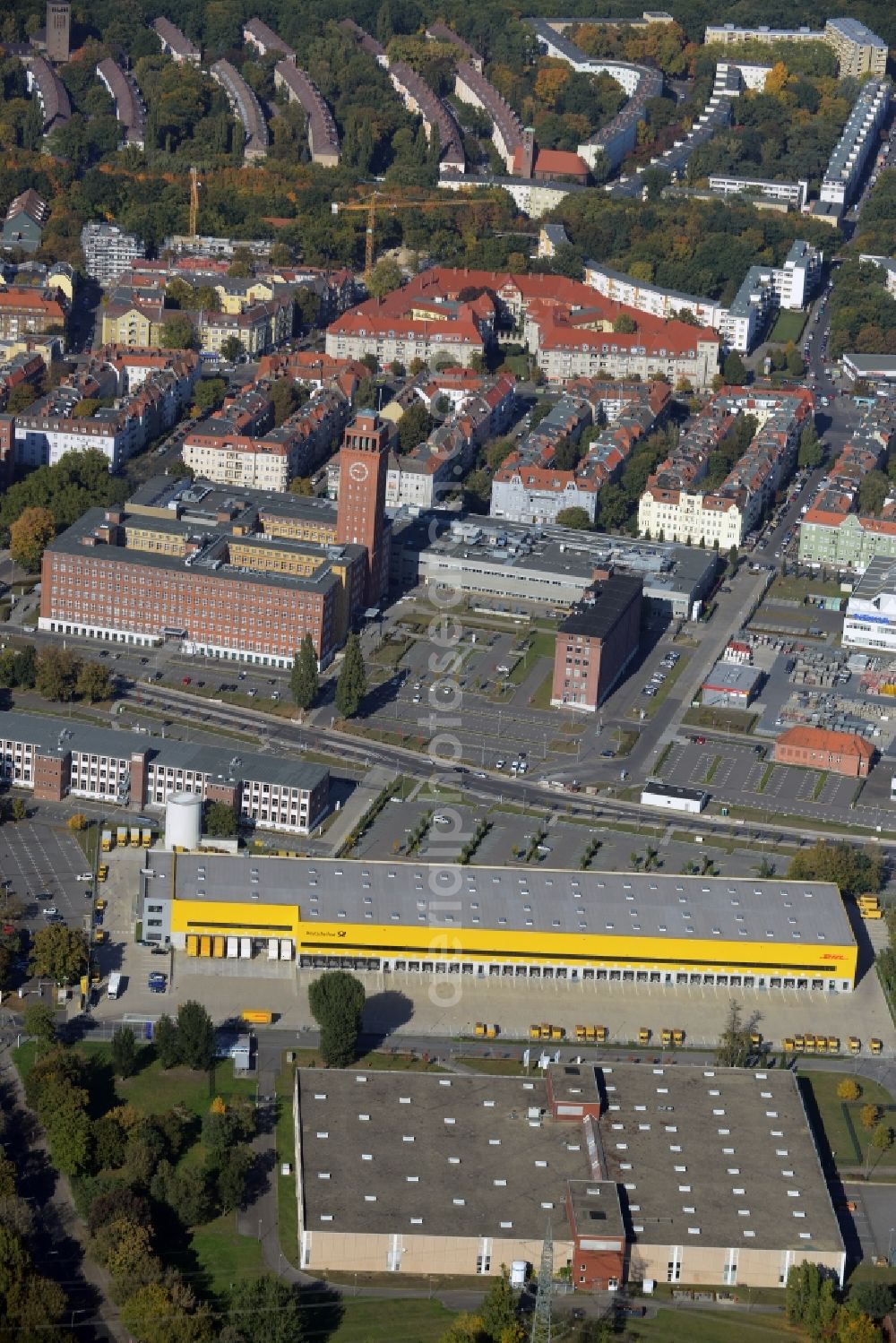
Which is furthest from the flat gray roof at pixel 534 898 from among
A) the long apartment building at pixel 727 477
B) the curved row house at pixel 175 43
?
the curved row house at pixel 175 43

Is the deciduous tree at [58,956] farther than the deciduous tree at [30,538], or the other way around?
the deciduous tree at [30,538]

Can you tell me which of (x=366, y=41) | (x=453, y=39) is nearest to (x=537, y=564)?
(x=366, y=41)

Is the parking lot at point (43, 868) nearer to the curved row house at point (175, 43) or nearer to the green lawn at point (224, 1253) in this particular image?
the green lawn at point (224, 1253)

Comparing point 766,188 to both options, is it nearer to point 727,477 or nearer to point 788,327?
point 788,327

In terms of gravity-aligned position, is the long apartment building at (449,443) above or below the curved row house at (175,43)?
below

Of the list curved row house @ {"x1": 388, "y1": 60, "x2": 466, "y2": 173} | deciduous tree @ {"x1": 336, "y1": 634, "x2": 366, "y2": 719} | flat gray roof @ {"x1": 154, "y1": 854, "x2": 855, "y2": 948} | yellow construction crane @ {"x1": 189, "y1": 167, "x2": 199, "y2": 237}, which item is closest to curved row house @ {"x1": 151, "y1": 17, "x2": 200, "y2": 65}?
curved row house @ {"x1": 388, "y1": 60, "x2": 466, "y2": 173}

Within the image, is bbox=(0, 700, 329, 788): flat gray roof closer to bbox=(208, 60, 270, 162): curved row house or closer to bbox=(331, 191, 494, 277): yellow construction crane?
bbox=(331, 191, 494, 277): yellow construction crane
